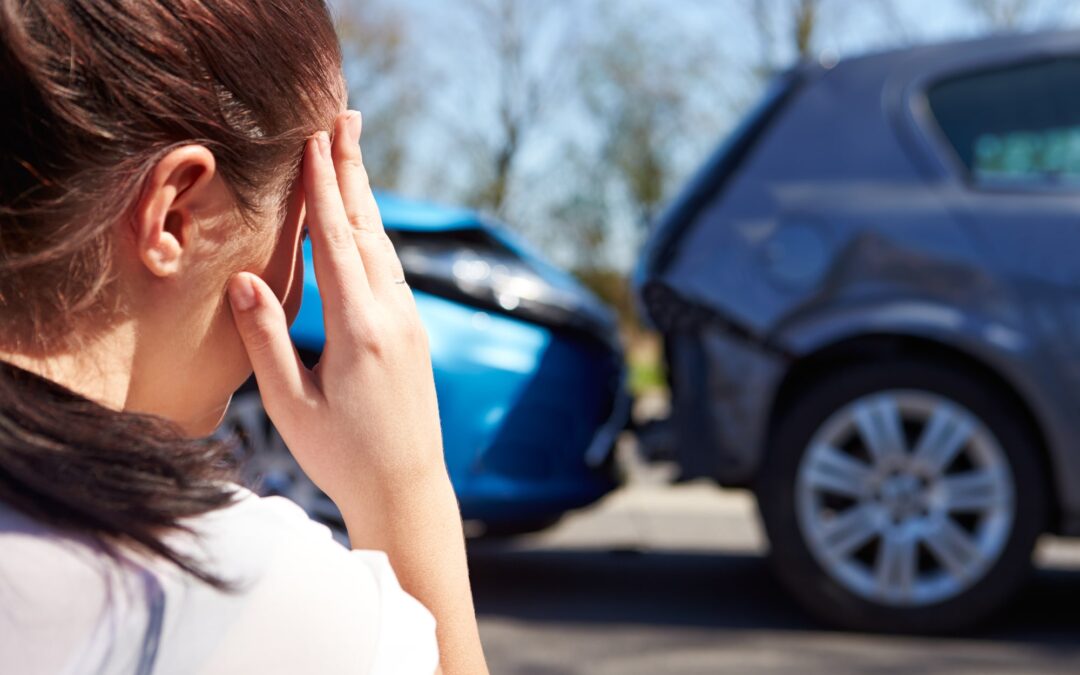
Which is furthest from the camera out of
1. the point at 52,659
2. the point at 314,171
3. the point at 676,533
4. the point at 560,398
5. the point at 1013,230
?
the point at 676,533

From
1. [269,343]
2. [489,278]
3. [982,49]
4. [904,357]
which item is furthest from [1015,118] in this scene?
[269,343]

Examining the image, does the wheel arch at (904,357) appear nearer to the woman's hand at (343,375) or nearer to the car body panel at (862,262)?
the car body panel at (862,262)

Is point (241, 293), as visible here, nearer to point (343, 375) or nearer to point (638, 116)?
point (343, 375)

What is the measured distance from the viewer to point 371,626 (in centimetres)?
70

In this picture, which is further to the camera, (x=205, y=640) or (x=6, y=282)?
(x=6, y=282)

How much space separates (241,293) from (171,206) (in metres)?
0.09

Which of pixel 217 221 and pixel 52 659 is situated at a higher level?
pixel 217 221

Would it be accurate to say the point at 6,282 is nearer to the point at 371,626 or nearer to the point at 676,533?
the point at 371,626

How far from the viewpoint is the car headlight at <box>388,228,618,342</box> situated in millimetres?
3533

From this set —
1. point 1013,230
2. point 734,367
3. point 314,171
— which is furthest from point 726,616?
point 314,171

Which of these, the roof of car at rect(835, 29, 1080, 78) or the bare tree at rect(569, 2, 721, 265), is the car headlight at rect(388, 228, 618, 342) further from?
the bare tree at rect(569, 2, 721, 265)

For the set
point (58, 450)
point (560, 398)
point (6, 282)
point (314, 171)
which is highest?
point (560, 398)

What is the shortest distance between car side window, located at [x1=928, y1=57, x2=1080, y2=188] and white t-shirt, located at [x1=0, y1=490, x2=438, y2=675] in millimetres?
3169

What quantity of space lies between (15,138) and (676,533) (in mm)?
4544
